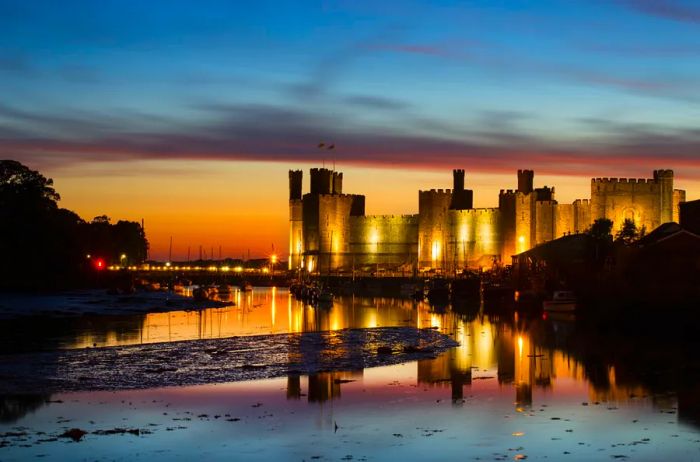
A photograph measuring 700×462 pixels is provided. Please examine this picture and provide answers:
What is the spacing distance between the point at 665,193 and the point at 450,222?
17.4 meters

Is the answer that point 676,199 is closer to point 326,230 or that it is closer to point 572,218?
point 572,218

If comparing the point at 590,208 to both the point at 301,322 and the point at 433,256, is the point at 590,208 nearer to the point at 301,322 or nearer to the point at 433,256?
the point at 433,256

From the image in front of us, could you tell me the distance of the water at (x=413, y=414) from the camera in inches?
551

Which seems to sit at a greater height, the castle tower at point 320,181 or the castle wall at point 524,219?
the castle tower at point 320,181

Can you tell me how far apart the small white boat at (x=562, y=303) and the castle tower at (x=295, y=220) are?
157 ft

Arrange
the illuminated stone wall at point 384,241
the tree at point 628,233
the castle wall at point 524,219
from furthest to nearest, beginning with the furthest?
the illuminated stone wall at point 384,241
the castle wall at point 524,219
the tree at point 628,233

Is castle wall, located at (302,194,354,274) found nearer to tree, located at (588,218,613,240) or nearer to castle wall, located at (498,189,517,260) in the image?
castle wall, located at (498,189,517,260)

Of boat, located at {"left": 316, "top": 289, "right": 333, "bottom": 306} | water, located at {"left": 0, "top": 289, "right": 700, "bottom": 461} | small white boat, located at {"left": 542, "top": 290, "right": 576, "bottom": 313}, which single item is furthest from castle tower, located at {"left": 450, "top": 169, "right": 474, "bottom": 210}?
water, located at {"left": 0, "top": 289, "right": 700, "bottom": 461}

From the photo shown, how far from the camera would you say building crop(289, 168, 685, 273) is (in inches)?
2667

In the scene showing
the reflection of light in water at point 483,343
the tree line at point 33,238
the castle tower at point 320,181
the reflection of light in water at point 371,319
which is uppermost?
the castle tower at point 320,181

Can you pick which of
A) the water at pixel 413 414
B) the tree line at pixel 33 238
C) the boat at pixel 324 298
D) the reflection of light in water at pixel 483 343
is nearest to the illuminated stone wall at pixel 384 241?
the boat at pixel 324 298

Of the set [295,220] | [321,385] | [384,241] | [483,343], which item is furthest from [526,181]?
[321,385]

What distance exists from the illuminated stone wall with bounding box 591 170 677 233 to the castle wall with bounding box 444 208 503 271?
9.67 meters

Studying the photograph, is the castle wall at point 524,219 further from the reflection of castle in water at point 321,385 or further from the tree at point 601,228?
the reflection of castle in water at point 321,385
